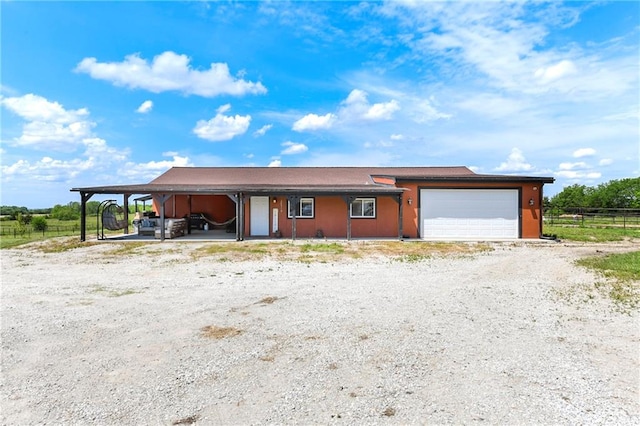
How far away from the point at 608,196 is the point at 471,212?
205 ft

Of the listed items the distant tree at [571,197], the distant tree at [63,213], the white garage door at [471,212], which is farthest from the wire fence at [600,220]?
the distant tree at [63,213]

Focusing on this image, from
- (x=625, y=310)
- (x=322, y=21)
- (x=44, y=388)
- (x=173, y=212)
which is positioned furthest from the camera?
(x=173, y=212)

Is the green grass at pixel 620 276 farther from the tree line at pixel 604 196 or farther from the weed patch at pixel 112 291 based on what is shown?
the tree line at pixel 604 196

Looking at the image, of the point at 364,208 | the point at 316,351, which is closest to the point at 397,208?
the point at 364,208

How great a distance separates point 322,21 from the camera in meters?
12.2

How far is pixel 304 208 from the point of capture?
54.2 ft

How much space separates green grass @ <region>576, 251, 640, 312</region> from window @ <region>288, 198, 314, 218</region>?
1030 centimetres

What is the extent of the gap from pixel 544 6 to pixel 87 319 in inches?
532

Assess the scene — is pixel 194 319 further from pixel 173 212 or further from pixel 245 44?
pixel 173 212

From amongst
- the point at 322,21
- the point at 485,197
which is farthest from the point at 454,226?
the point at 322,21

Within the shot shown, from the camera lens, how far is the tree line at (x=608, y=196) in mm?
58294

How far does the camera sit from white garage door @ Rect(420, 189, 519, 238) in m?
16.1

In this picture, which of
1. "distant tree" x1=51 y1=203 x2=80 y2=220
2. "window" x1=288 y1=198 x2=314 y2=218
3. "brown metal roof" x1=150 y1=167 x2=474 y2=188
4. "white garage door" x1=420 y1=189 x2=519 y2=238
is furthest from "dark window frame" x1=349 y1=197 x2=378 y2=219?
"distant tree" x1=51 y1=203 x2=80 y2=220

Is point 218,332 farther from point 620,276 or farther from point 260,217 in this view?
point 260,217
